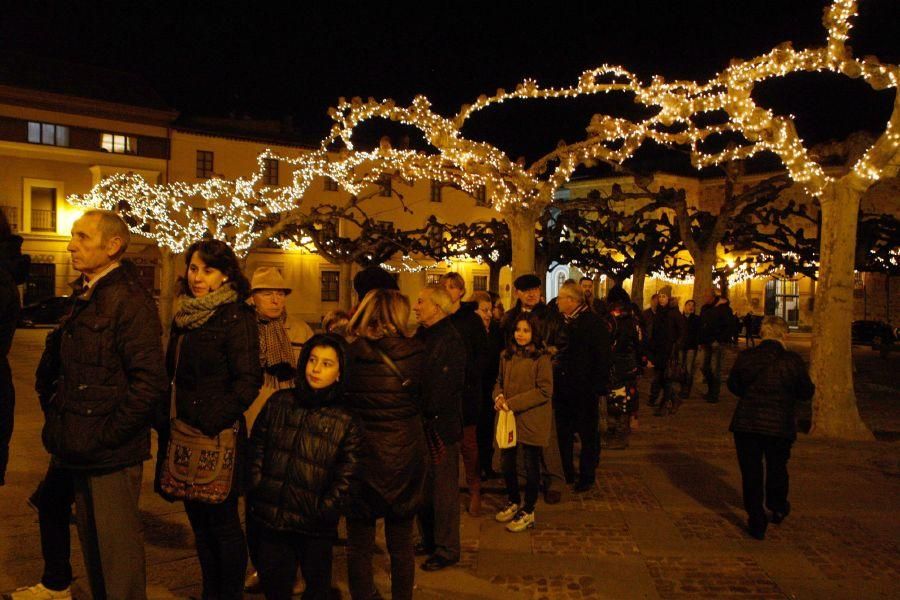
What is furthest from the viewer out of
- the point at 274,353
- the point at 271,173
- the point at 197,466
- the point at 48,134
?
the point at 271,173

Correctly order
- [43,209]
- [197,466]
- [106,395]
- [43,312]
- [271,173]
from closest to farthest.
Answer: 1. [106,395]
2. [197,466]
3. [43,312]
4. [43,209]
5. [271,173]

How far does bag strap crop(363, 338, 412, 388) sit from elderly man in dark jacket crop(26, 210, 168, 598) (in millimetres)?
1066

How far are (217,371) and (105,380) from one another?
21.3 inches

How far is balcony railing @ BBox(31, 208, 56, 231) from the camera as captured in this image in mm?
37625

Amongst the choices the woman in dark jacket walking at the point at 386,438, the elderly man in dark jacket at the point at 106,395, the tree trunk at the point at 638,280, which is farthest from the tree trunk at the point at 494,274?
the elderly man in dark jacket at the point at 106,395

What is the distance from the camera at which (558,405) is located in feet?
22.5

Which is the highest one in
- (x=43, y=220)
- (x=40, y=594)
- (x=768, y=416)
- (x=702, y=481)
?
(x=43, y=220)

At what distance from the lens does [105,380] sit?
3.39 metres

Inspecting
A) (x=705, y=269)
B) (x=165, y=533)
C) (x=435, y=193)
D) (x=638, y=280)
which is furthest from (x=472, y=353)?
(x=435, y=193)

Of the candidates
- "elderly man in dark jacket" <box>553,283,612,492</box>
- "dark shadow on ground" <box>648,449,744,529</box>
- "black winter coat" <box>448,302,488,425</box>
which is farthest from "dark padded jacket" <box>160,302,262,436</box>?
"dark shadow on ground" <box>648,449,744,529</box>

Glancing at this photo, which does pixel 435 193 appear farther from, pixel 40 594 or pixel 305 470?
pixel 305 470

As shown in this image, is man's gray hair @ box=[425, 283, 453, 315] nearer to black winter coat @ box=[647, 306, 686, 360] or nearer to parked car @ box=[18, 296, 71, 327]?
black winter coat @ box=[647, 306, 686, 360]

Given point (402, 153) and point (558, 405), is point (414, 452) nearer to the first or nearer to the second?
point (558, 405)

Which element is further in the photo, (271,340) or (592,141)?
(592,141)
